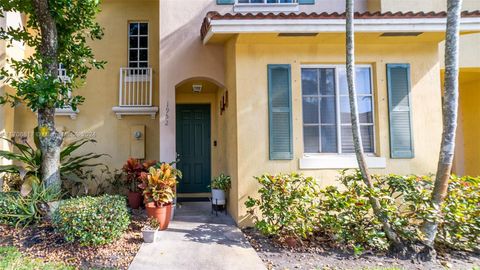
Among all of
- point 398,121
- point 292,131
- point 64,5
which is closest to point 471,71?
point 398,121

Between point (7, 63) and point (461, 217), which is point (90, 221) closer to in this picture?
point (461, 217)

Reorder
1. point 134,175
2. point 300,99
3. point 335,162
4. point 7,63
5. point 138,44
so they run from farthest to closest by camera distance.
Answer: point 138,44 < point 7,63 < point 134,175 < point 300,99 < point 335,162

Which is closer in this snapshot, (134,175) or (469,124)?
(134,175)

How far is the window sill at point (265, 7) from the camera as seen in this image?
7.26 metres

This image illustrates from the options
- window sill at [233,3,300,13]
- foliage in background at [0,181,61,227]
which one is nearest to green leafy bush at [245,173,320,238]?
foliage in background at [0,181,61,227]

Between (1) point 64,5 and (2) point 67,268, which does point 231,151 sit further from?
(1) point 64,5

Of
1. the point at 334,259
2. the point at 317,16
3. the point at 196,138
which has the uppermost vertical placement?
the point at 317,16

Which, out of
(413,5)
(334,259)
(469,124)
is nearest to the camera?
(334,259)

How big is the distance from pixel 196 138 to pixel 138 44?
339 cm

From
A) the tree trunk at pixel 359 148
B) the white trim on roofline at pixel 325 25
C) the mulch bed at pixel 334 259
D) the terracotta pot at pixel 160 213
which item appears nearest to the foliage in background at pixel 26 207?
the terracotta pot at pixel 160 213

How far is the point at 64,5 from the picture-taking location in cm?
550

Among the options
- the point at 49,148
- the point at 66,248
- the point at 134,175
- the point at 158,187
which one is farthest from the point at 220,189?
the point at 49,148

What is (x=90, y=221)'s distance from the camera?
4.42m

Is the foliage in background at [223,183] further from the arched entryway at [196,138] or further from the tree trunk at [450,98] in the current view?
the tree trunk at [450,98]
